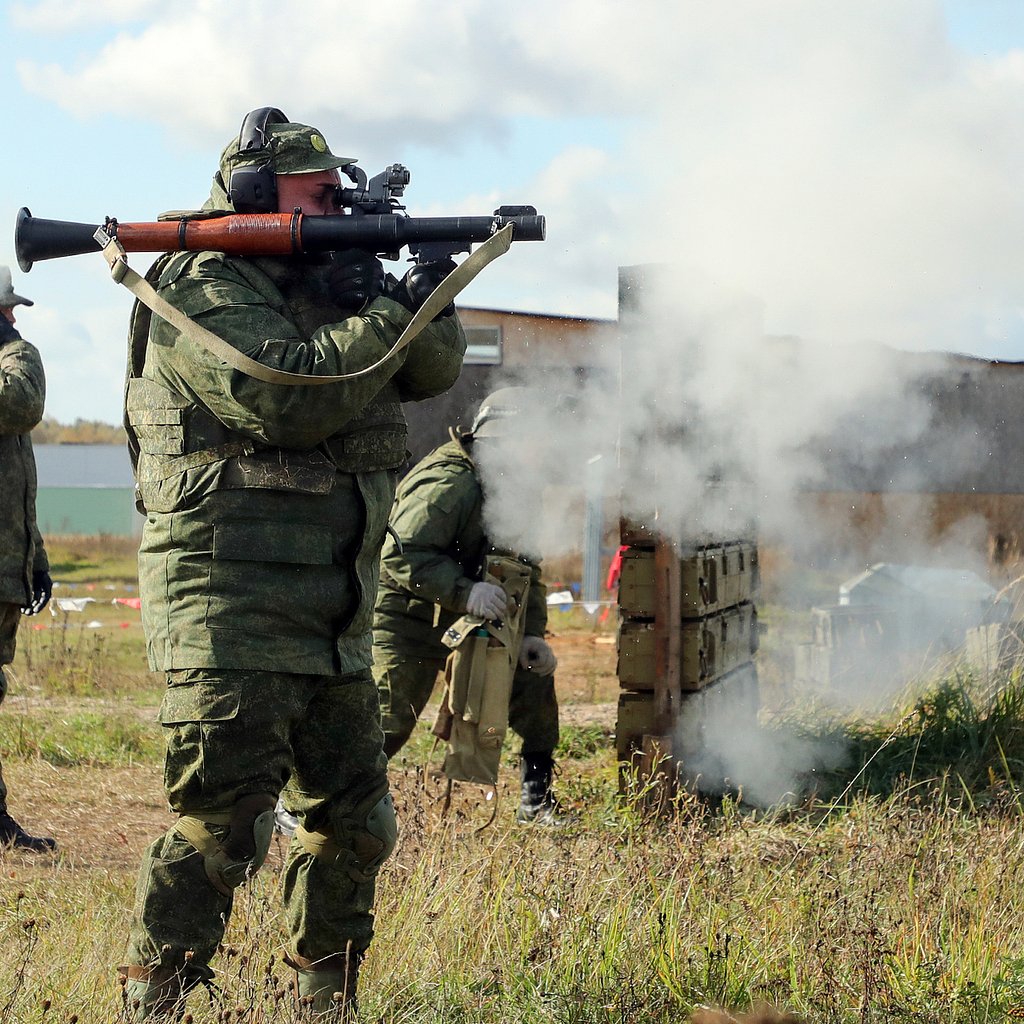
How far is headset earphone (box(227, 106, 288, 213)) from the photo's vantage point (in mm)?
3207

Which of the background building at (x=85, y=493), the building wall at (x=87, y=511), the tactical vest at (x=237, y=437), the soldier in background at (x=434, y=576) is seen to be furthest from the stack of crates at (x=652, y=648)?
the building wall at (x=87, y=511)

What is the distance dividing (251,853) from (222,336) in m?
1.18

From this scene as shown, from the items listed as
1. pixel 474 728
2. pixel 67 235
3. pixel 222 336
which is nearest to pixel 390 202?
pixel 222 336

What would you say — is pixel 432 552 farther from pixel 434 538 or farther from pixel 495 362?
pixel 495 362

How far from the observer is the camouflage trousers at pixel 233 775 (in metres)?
2.95

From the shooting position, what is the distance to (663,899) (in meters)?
3.63

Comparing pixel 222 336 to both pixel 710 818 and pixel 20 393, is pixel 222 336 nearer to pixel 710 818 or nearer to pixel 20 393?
pixel 20 393

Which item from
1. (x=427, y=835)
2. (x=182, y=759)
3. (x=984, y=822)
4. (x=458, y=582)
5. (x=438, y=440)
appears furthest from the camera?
(x=438, y=440)

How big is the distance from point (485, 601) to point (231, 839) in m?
2.37

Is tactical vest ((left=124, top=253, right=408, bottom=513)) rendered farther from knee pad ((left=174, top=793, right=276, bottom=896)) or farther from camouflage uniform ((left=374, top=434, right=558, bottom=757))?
camouflage uniform ((left=374, top=434, right=558, bottom=757))

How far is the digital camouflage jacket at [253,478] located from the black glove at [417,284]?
0.05 m

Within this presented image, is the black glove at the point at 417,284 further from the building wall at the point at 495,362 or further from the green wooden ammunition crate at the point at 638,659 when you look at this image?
the building wall at the point at 495,362

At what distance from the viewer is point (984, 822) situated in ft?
16.3

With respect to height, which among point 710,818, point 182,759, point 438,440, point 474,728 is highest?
point 438,440
